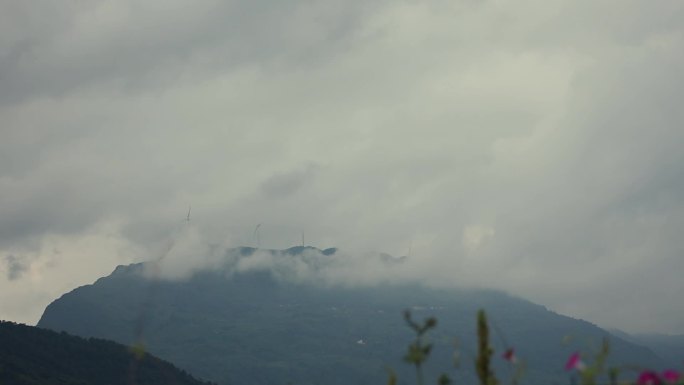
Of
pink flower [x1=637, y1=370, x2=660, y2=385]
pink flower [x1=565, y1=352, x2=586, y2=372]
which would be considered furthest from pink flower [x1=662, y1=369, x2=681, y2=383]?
pink flower [x1=565, y1=352, x2=586, y2=372]

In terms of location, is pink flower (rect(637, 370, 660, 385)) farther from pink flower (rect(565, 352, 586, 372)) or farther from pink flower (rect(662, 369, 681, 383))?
pink flower (rect(565, 352, 586, 372))

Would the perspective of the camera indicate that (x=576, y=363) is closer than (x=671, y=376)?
No

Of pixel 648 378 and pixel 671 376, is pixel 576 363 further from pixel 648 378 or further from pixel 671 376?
pixel 671 376

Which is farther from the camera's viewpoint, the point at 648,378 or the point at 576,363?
the point at 576,363

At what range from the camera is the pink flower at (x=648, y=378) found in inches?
468

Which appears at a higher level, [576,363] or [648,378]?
[576,363]

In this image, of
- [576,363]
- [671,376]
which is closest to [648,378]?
[671,376]

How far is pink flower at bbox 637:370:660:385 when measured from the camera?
11898 mm

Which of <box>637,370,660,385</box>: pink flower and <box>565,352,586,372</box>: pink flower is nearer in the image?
<box>637,370,660,385</box>: pink flower

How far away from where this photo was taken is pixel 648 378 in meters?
12.0

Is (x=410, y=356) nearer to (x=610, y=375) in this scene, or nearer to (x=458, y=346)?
(x=458, y=346)

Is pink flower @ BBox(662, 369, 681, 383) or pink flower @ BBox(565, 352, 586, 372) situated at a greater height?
pink flower @ BBox(565, 352, 586, 372)

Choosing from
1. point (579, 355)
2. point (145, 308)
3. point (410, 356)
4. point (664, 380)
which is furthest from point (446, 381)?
point (145, 308)

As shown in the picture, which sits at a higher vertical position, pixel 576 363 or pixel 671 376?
pixel 576 363
